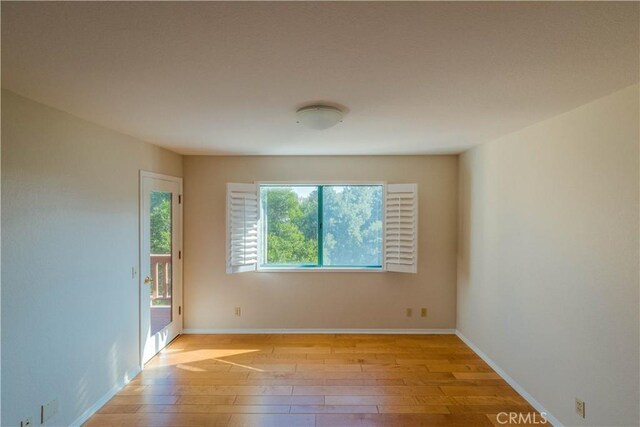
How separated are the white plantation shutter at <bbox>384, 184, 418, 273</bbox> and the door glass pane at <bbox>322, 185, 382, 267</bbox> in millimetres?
226

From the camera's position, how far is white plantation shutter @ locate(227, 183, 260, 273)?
13.1 feet

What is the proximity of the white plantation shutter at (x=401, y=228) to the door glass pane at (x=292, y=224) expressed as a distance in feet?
3.21

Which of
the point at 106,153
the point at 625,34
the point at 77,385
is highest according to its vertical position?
the point at 625,34

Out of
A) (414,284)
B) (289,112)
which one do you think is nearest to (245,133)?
(289,112)

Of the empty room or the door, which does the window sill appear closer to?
the empty room

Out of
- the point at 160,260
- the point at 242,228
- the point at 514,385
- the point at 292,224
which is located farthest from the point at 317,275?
the point at 514,385

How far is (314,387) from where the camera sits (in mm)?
2934

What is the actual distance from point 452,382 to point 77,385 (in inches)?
125

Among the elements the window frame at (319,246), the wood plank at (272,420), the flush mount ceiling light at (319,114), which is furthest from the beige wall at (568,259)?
the wood plank at (272,420)

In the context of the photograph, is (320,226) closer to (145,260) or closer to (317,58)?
(145,260)

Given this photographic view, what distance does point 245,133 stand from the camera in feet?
9.80

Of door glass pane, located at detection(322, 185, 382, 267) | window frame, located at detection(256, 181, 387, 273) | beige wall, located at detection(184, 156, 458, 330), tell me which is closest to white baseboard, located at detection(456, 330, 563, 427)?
beige wall, located at detection(184, 156, 458, 330)

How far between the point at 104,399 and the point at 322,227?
286 cm

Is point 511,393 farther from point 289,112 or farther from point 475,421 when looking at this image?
point 289,112
